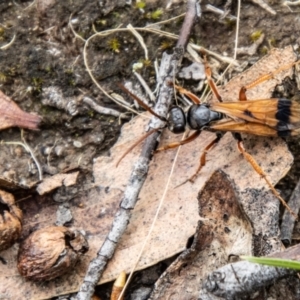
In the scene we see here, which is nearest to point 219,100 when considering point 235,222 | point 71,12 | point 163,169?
point 163,169

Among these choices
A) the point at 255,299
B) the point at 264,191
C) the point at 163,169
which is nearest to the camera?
the point at 255,299

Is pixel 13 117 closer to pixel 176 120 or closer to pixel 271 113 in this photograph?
pixel 176 120

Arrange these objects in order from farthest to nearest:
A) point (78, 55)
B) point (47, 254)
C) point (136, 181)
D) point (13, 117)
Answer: point (78, 55)
point (13, 117)
point (136, 181)
point (47, 254)

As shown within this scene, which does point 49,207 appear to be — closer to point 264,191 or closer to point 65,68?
point 65,68

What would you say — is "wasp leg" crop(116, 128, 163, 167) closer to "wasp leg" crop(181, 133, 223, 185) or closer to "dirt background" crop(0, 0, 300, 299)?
"dirt background" crop(0, 0, 300, 299)

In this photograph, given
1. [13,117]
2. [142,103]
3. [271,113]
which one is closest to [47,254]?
[13,117]

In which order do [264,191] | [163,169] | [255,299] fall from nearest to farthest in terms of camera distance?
1. [255,299]
2. [264,191]
3. [163,169]

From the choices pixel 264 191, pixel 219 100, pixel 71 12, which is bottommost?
pixel 264 191
